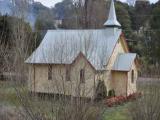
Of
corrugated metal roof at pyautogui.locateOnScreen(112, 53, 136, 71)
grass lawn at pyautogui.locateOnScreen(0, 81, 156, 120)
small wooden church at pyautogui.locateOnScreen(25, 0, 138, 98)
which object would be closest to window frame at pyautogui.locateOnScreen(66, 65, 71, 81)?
small wooden church at pyautogui.locateOnScreen(25, 0, 138, 98)

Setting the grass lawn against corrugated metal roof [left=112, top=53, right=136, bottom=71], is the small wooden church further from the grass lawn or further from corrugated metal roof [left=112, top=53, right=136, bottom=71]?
corrugated metal roof [left=112, top=53, right=136, bottom=71]

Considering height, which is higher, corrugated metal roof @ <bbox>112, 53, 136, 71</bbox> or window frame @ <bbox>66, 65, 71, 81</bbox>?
window frame @ <bbox>66, 65, 71, 81</bbox>

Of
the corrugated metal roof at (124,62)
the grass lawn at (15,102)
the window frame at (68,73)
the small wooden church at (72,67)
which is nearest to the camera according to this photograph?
the small wooden church at (72,67)

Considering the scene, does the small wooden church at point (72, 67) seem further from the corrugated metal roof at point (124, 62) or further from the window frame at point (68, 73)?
the corrugated metal roof at point (124, 62)

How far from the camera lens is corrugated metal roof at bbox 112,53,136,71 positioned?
26.9m

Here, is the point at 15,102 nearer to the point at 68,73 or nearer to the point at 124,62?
the point at 68,73

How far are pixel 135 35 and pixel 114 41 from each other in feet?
46.9

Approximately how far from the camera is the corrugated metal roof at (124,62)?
2688 centimetres

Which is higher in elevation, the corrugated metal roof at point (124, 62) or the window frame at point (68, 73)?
the window frame at point (68, 73)

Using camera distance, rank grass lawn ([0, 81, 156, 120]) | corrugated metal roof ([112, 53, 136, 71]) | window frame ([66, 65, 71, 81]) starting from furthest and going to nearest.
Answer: corrugated metal roof ([112, 53, 136, 71]), grass lawn ([0, 81, 156, 120]), window frame ([66, 65, 71, 81])

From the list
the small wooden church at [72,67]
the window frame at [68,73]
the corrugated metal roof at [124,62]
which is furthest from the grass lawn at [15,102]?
the corrugated metal roof at [124,62]

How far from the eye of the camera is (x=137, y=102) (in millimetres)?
9484

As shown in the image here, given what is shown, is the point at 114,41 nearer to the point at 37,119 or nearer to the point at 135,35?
the point at 135,35

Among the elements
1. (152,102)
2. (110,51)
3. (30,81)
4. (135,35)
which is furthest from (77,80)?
(135,35)
